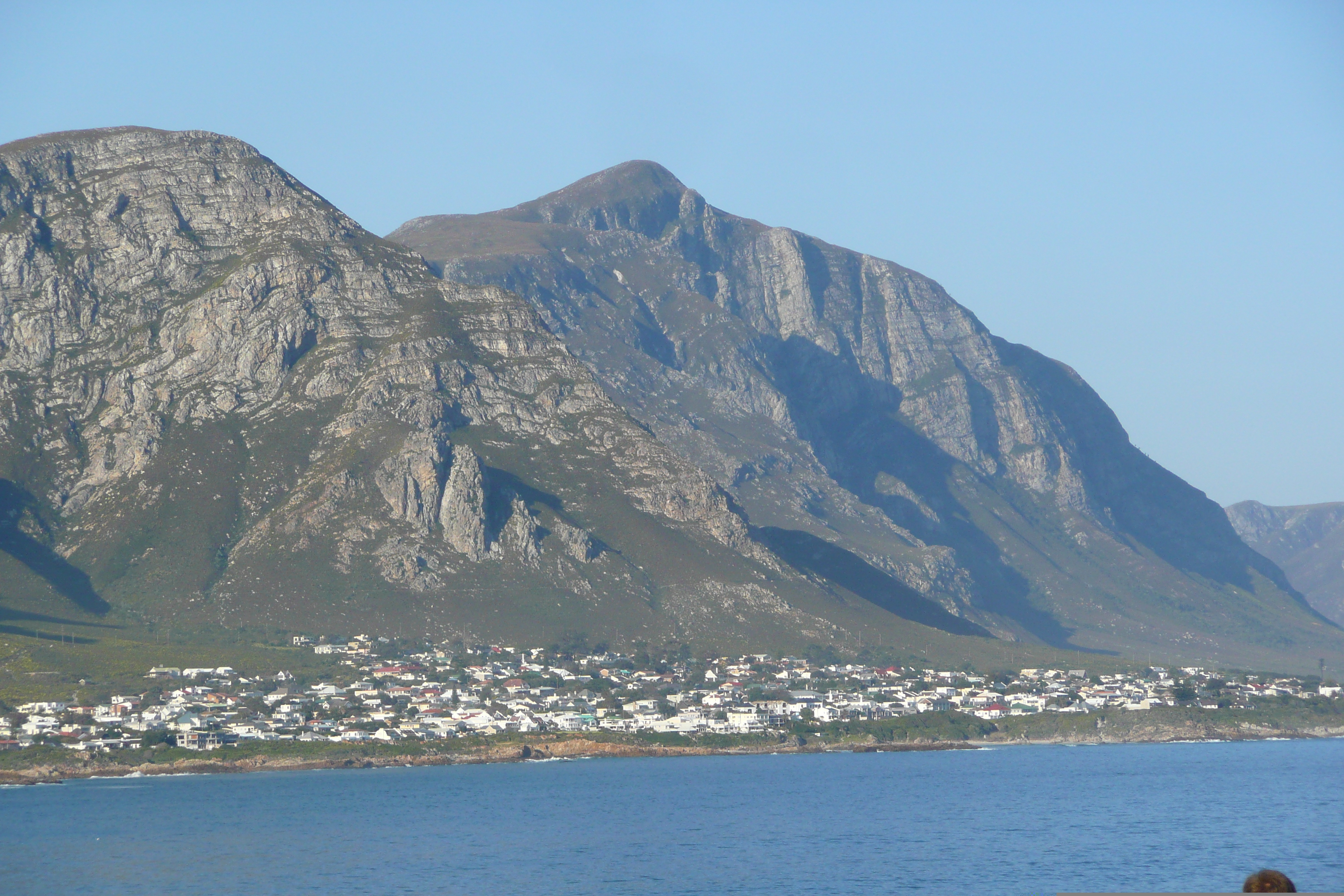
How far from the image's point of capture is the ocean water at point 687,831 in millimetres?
104125

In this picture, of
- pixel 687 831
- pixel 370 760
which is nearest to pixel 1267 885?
pixel 687 831

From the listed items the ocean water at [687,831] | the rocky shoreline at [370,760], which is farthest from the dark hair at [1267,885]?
the rocky shoreline at [370,760]

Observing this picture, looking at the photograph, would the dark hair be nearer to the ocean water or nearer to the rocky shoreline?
the ocean water

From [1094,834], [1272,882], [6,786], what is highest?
[1272,882]

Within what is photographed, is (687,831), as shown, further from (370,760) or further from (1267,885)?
(1267,885)

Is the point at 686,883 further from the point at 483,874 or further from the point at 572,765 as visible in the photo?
the point at 572,765

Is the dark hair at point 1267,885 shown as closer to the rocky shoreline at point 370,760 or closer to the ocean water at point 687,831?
the ocean water at point 687,831

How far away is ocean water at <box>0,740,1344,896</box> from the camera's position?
10412cm

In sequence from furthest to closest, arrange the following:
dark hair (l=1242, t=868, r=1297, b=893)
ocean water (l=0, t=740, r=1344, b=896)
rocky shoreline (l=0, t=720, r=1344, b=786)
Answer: rocky shoreline (l=0, t=720, r=1344, b=786) < ocean water (l=0, t=740, r=1344, b=896) < dark hair (l=1242, t=868, r=1297, b=893)

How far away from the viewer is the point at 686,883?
336 feet

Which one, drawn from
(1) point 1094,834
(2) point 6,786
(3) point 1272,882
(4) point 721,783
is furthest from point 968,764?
(3) point 1272,882

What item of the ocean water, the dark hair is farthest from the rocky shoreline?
the dark hair

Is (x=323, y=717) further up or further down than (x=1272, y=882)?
further down

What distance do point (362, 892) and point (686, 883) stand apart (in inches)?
724
